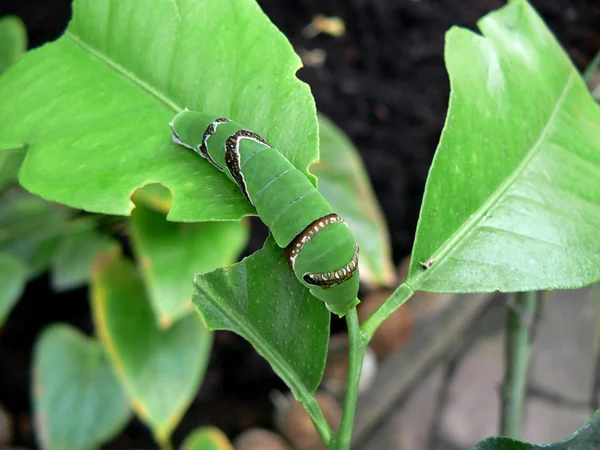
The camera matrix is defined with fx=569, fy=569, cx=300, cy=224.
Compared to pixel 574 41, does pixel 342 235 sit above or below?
above

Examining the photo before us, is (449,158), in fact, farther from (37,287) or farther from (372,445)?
(37,287)

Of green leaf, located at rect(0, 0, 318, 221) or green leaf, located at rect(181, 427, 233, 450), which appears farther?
green leaf, located at rect(181, 427, 233, 450)

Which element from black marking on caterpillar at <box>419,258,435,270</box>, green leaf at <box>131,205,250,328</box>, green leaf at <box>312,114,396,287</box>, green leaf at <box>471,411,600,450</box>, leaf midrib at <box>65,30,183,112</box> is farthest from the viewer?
green leaf at <box>312,114,396,287</box>

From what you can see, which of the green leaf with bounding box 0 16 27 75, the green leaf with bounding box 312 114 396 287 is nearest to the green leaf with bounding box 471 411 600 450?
the green leaf with bounding box 312 114 396 287

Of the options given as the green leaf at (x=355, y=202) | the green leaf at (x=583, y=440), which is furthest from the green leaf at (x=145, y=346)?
the green leaf at (x=583, y=440)

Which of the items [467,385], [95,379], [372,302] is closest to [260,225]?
[372,302]

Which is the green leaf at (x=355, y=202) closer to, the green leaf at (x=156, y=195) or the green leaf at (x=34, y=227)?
the green leaf at (x=156, y=195)

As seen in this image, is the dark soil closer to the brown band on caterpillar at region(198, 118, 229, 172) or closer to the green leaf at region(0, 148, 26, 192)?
the green leaf at region(0, 148, 26, 192)
